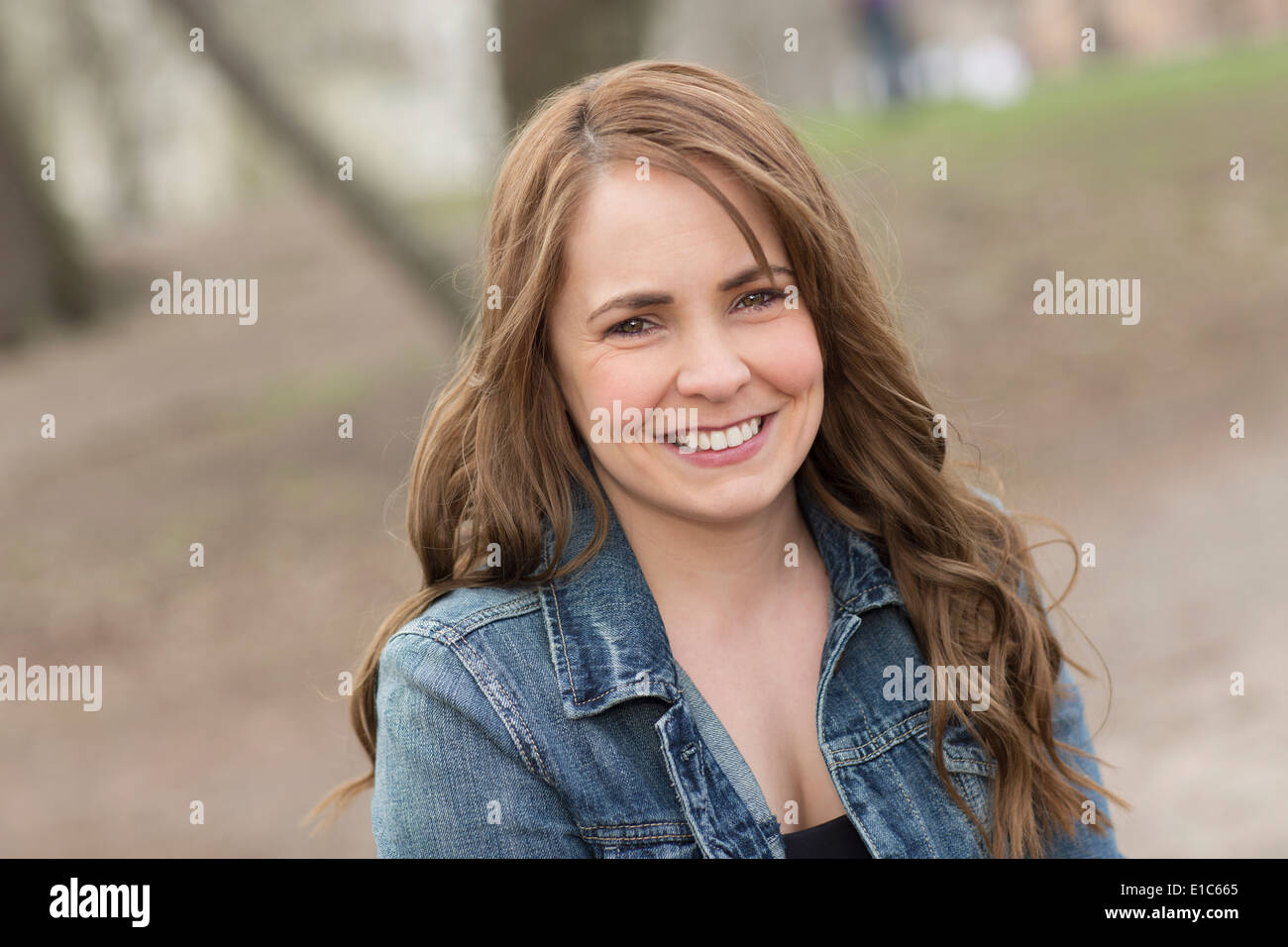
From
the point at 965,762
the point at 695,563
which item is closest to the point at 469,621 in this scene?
the point at 695,563

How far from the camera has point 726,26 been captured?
55.1 feet

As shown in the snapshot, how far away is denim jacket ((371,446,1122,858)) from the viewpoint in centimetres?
196

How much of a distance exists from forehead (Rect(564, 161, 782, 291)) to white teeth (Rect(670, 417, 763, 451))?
0.77ft

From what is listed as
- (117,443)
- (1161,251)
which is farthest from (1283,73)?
(117,443)

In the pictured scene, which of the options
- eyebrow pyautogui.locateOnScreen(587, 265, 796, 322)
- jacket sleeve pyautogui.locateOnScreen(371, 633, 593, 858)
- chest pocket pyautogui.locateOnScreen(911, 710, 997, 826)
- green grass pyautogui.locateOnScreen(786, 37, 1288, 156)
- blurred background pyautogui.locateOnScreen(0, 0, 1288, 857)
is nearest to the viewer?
jacket sleeve pyautogui.locateOnScreen(371, 633, 593, 858)

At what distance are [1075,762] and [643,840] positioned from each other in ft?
2.76

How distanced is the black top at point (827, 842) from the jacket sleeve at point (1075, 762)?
384 mm

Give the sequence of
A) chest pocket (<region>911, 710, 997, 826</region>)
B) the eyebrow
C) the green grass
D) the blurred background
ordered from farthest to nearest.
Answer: the green grass < the blurred background < chest pocket (<region>911, 710, 997, 826</region>) < the eyebrow

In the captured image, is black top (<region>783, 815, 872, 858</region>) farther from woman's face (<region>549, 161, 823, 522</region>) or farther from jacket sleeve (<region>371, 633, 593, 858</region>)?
woman's face (<region>549, 161, 823, 522</region>)

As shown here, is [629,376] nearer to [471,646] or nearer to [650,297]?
[650,297]

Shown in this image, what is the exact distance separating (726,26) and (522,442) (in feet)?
51.2

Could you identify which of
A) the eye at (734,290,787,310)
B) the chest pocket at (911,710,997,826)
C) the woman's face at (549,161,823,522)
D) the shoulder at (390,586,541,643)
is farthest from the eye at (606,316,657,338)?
the chest pocket at (911,710,997,826)

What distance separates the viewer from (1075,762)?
7.82 ft
